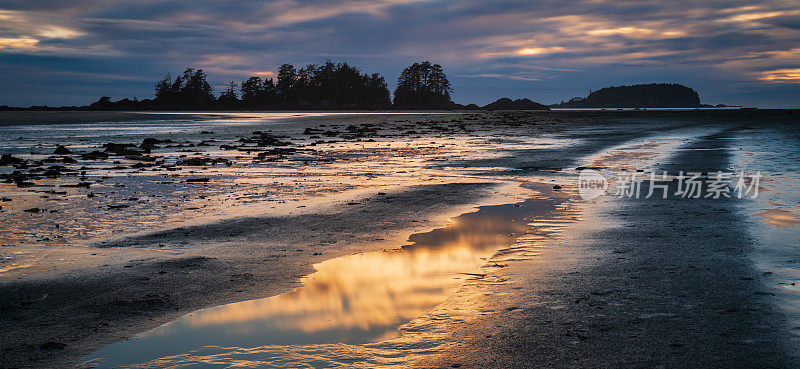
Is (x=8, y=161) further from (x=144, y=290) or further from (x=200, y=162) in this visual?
(x=144, y=290)

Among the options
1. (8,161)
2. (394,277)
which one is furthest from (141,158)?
(394,277)

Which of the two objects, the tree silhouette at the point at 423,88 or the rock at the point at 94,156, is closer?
the rock at the point at 94,156

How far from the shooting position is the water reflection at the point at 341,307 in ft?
14.5

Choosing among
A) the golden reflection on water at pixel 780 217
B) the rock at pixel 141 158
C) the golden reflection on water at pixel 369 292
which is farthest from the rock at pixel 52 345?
the rock at pixel 141 158

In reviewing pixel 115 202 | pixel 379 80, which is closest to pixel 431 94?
pixel 379 80

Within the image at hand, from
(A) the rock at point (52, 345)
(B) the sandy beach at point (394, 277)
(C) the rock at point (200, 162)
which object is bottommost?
(A) the rock at point (52, 345)

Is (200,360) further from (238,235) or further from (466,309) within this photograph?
(238,235)

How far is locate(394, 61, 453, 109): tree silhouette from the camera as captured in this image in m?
168

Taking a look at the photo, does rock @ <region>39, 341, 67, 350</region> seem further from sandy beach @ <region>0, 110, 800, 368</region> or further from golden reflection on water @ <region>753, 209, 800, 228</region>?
golden reflection on water @ <region>753, 209, 800, 228</region>

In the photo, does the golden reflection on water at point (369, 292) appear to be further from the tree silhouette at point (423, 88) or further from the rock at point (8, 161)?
the tree silhouette at point (423, 88)

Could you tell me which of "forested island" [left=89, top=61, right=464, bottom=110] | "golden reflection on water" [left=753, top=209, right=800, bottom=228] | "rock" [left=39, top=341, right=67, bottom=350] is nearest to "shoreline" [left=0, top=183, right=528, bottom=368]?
"rock" [left=39, top=341, right=67, bottom=350]

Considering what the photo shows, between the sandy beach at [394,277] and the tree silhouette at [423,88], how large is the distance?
516ft

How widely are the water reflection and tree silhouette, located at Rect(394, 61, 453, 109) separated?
532 feet

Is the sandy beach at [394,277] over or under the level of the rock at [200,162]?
under
